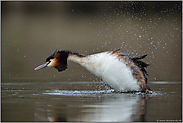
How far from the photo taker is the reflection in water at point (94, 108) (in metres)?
5.35

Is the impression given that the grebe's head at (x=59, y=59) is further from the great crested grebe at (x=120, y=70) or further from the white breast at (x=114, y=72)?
the white breast at (x=114, y=72)

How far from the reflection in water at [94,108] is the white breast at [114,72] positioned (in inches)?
22.0

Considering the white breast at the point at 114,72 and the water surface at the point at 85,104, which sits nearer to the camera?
the water surface at the point at 85,104

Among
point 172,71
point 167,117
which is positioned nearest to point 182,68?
point 172,71

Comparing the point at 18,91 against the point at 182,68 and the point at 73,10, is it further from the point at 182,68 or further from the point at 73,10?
the point at 73,10

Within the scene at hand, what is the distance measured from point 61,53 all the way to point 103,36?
16.6 meters

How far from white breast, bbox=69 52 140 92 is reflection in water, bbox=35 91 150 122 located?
0.56m

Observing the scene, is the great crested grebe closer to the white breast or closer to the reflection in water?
the white breast

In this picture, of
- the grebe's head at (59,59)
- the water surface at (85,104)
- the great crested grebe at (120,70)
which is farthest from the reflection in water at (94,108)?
the grebe's head at (59,59)

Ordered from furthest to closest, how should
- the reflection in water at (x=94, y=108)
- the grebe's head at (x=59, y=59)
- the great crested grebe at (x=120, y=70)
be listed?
1. the grebe's head at (x=59, y=59)
2. the great crested grebe at (x=120, y=70)
3. the reflection in water at (x=94, y=108)

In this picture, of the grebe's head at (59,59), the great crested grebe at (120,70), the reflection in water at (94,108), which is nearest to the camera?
the reflection in water at (94,108)

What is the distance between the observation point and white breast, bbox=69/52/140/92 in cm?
829

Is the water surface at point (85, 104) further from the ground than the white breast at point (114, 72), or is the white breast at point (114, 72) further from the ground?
the white breast at point (114, 72)

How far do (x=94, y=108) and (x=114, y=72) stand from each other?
2323 millimetres
